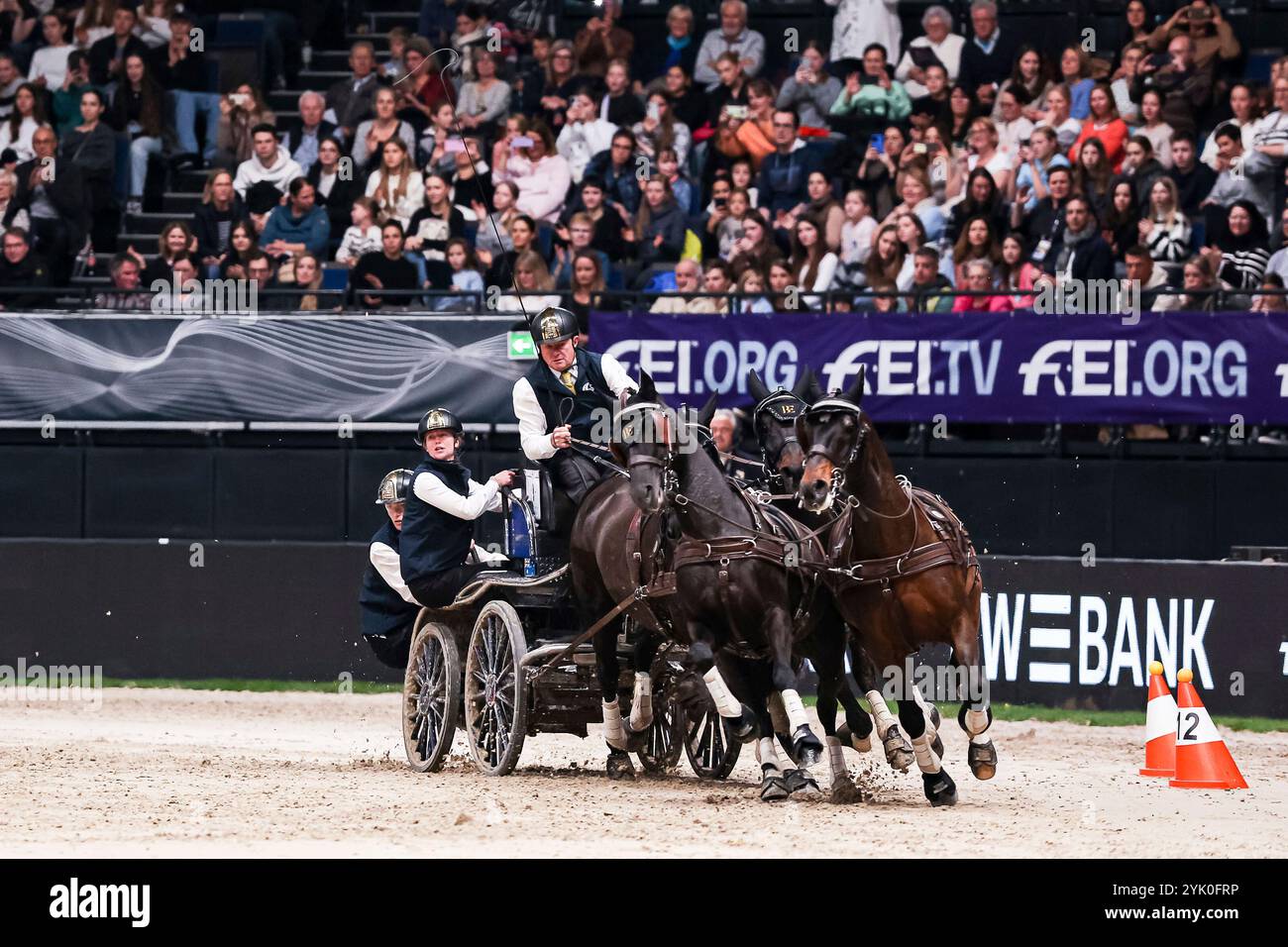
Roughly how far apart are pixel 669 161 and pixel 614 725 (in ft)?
27.5

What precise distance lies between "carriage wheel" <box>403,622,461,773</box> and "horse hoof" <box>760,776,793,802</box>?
7.21ft

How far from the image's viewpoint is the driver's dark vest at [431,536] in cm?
1274

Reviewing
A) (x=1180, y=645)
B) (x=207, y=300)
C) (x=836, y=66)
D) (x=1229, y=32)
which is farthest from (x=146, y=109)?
(x=1180, y=645)

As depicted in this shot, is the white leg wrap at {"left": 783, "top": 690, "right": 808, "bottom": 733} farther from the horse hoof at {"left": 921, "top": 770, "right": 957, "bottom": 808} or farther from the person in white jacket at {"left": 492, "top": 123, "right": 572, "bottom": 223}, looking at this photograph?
the person in white jacket at {"left": 492, "top": 123, "right": 572, "bottom": 223}

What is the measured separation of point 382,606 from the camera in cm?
1362

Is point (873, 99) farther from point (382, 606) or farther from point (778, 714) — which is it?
point (778, 714)

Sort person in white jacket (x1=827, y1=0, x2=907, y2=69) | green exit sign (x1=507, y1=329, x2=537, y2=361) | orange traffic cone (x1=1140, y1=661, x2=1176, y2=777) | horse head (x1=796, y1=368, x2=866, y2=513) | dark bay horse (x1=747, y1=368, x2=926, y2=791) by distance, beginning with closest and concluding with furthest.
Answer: horse head (x1=796, y1=368, x2=866, y2=513), dark bay horse (x1=747, y1=368, x2=926, y2=791), orange traffic cone (x1=1140, y1=661, x2=1176, y2=777), green exit sign (x1=507, y1=329, x2=537, y2=361), person in white jacket (x1=827, y1=0, x2=907, y2=69)

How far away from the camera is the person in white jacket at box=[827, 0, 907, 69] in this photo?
20.6 metres

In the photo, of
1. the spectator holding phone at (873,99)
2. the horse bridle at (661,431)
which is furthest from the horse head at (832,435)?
the spectator holding phone at (873,99)

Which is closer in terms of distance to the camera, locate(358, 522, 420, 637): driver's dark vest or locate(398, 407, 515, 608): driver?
locate(398, 407, 515, 608): driver

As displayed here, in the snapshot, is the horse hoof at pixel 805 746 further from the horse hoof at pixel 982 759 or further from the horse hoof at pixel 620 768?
the horse hoof at pixel 620 768

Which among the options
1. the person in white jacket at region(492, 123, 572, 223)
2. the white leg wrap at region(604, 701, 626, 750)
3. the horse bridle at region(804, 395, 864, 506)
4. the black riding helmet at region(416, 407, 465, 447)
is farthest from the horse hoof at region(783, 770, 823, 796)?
the person in white jacket at region(492, 123, 572, 223)

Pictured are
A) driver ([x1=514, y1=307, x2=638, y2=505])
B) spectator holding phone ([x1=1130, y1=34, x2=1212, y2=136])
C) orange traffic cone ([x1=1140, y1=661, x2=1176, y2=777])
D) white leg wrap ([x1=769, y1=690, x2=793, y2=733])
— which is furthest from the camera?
spectator holding phone ([x1=1130, y1=34, x2=1212, y2=136])
